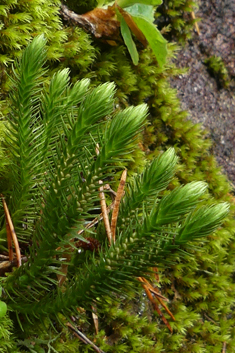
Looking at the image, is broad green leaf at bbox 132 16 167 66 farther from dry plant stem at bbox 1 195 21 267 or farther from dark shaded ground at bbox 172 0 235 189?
dry plant stem at bbox 1 195 21 267

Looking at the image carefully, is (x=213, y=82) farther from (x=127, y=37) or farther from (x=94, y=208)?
(x=94, y=208)

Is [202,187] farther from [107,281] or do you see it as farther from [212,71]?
[212,71]

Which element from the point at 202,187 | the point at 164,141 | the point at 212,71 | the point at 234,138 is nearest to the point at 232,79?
the point at 212,71

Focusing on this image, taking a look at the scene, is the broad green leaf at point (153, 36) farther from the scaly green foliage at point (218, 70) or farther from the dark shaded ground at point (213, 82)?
the scaly green foliage at point (218, 70)

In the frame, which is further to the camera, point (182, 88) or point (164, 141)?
point (182, 88)

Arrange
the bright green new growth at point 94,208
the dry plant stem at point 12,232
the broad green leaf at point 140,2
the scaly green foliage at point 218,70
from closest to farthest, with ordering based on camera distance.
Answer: the bright green new growth at point 94,208, the dry plant stem at point 12,232, the broad green leaf at point 140,2, the scaly green foliage at point 218,70

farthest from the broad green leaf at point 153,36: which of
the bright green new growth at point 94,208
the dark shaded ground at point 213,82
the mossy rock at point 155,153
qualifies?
the bright green new growth at point 94,208
